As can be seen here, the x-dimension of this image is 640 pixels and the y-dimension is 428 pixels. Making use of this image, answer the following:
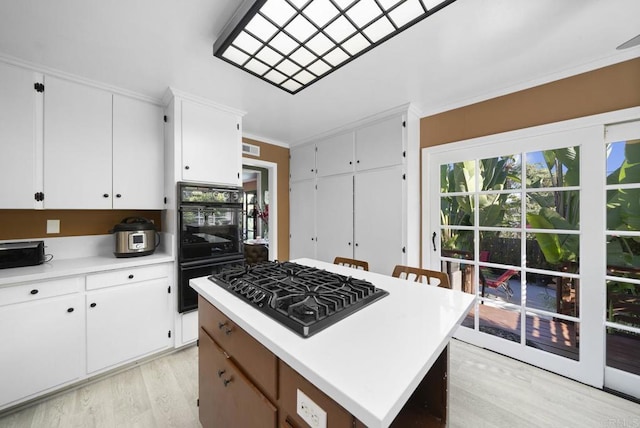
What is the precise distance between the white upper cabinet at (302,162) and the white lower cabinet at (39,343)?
271 cm

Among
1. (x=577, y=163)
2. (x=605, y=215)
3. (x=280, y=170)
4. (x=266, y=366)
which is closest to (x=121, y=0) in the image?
(x=266, y=366)

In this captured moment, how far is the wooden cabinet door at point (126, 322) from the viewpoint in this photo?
1.92 meters

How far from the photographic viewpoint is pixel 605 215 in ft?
5.91

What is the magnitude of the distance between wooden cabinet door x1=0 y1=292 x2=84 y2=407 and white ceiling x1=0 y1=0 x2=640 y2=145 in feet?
5.88

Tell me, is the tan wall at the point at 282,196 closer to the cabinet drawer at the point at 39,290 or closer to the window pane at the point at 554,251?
the cabinet drawer at the point at 39,290

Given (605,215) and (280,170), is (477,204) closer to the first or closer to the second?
(605,215)

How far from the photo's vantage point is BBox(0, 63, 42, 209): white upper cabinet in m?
1.76

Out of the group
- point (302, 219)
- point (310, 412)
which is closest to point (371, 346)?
point (310, 412)

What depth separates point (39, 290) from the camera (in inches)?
67.3

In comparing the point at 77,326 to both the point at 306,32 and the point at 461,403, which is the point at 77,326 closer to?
the point at 306,32

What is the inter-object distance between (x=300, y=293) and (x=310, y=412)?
1.50 ft

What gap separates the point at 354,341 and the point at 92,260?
2.56 m

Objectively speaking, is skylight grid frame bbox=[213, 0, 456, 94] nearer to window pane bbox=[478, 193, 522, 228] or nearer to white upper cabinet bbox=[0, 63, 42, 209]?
white upper cabinet bbox=[0, 63, 42, 209]

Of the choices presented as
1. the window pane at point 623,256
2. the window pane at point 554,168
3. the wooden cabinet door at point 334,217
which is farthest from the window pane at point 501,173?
the wooden cabinet door at point 334,217
